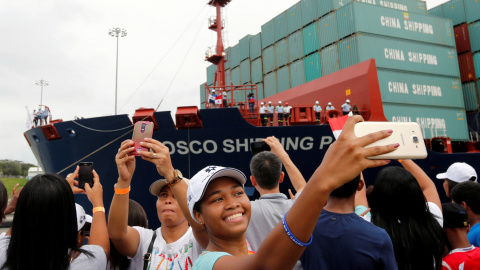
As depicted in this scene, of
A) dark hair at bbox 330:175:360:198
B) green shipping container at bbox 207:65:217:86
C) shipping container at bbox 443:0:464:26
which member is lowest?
dark hair at bbox 330:175:360:198

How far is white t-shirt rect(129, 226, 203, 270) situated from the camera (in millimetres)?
2568

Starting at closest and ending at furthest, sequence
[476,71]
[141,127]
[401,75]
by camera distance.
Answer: [141,127]
[401,75]
[476,71]

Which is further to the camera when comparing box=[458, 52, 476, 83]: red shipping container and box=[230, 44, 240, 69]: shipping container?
box=[230, 44, 240, 69]: shipping container

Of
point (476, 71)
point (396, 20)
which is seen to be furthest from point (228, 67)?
point (476, 71)

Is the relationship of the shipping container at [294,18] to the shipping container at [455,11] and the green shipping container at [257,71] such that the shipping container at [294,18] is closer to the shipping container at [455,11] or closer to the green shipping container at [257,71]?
the green shipping container at [257,71]

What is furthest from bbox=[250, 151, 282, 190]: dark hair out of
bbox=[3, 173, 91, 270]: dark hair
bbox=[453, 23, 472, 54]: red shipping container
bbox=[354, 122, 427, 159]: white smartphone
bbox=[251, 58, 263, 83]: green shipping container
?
bbox=[453, 23, 472, 54]: red shipping container

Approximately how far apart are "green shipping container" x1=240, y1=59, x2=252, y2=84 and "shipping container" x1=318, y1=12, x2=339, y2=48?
7.85 metres

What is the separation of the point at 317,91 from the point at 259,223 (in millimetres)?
15601

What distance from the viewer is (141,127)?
2184mm

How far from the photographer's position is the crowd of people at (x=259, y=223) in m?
1.18

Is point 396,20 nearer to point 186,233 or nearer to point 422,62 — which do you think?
point 422,62

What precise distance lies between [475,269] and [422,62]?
2315 cm

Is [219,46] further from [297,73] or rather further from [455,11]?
[455,11]

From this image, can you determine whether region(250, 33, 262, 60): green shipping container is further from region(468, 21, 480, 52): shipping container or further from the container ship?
region(468, 21, 480, 52): shipping container
